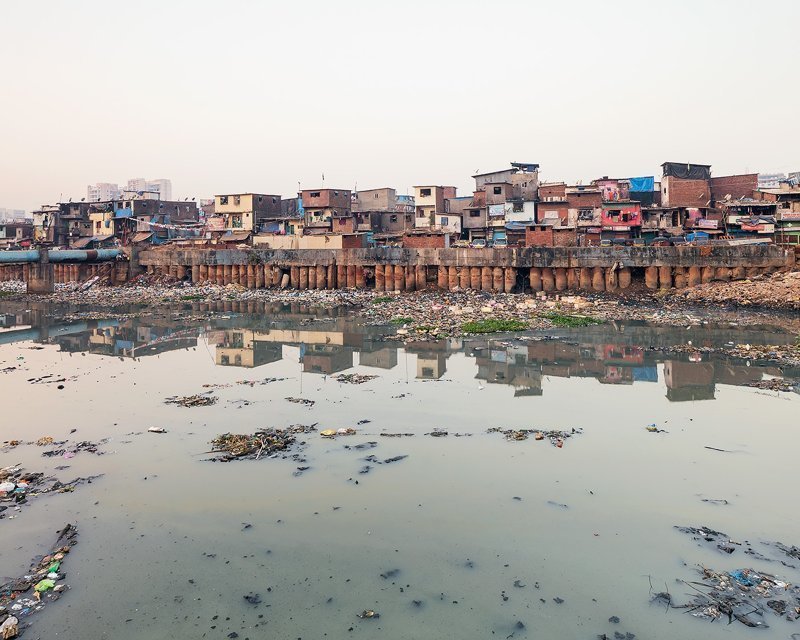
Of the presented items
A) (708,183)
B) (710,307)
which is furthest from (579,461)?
(708,183)

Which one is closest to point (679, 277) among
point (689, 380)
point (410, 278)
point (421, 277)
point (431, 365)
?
point (421, 277)

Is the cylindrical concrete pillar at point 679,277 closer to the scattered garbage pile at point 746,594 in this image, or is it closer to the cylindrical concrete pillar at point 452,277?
the cylindrical concrete pillar at point 452,277

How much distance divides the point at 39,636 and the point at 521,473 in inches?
213

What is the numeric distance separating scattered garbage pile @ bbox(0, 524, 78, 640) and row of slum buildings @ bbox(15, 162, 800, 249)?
30170 millimetres

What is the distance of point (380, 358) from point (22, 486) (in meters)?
8.96

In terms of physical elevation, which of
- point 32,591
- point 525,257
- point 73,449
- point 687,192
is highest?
point 687,192

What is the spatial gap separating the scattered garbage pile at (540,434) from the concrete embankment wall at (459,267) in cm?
1926

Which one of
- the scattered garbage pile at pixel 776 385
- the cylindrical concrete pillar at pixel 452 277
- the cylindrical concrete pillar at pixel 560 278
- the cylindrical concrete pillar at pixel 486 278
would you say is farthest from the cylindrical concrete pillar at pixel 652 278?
the scattered garbage pile at pixel 776 385

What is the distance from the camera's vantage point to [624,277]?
26.9m

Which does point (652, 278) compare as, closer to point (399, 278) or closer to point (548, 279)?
point (548, 279)

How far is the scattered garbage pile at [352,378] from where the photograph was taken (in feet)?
41.8

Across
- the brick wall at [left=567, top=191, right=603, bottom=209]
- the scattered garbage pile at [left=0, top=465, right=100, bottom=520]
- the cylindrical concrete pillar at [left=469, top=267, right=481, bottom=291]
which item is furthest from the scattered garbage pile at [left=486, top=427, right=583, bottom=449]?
the brick wall at [left=567, top=191, right=603, bottom=209]

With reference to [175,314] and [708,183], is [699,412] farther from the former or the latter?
[708,183]

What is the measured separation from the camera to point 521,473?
25.2 ft
